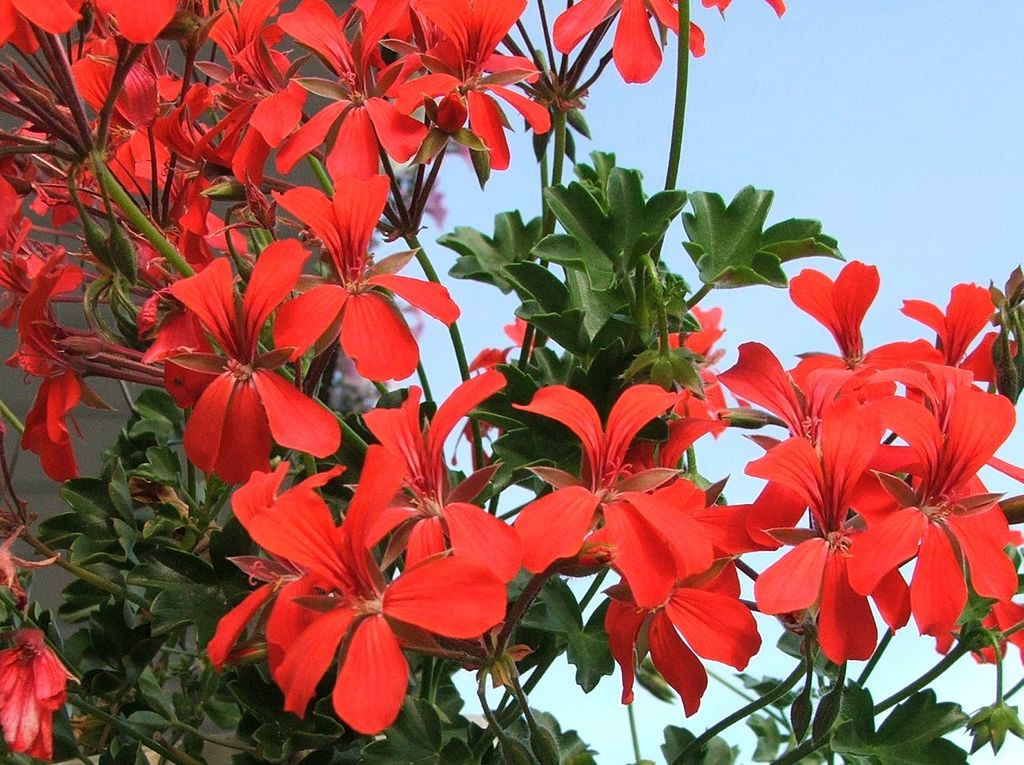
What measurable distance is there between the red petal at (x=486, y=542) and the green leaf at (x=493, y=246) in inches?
15.0

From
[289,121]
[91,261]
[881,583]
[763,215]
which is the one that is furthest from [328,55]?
[881,583]

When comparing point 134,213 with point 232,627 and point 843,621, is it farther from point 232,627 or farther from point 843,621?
point 843,621

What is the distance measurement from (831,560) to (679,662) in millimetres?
101

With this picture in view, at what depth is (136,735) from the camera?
0.73 meters

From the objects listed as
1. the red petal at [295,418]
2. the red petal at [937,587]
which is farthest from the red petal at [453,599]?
the red petal at [937,587]

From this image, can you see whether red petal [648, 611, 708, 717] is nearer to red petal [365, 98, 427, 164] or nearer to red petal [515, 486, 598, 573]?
red petal [515, 486, 598, 573]

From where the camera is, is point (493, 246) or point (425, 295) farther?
point (493, 246)

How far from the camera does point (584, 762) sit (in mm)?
680

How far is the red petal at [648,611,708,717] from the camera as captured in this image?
1.78ft

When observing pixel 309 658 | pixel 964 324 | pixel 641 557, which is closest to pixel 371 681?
pixel 309 658

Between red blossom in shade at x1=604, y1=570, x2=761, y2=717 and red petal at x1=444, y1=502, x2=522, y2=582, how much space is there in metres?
0.10

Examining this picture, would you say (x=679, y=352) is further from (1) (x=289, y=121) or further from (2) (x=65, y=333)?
(2) (x=65, y=333)

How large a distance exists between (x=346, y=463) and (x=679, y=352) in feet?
0.69

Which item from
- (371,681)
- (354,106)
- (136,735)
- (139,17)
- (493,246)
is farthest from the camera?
(493,246)
